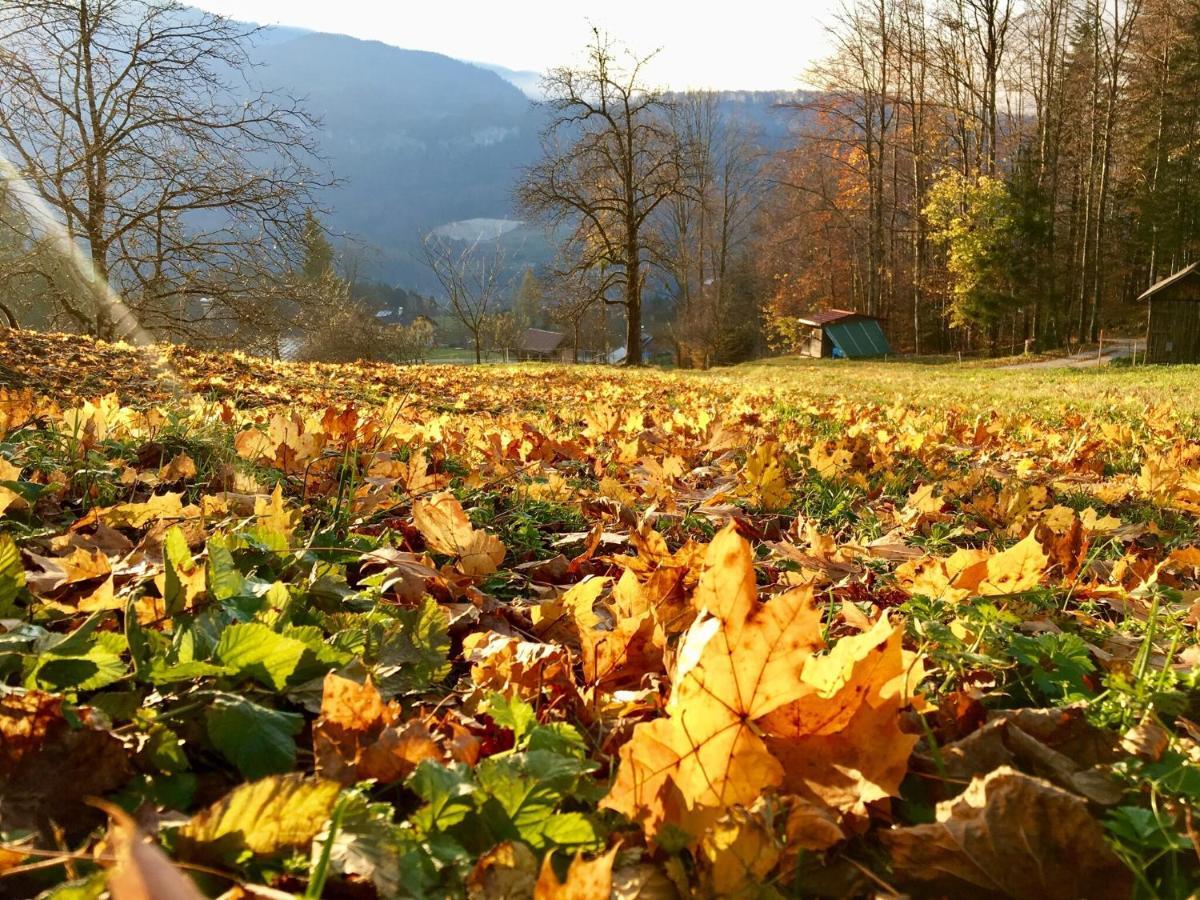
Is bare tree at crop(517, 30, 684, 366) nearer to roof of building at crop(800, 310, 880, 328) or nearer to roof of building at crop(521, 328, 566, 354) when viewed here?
roof of building at crop(800, 310, 880, 328)

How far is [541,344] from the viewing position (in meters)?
77.1

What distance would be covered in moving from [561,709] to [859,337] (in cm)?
3590

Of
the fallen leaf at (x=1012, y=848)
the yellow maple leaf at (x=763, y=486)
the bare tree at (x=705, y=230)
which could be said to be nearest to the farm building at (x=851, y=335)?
the bare tree at (x=705, y=230)

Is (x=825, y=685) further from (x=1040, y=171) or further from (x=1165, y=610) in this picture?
(x=1040, y=171)

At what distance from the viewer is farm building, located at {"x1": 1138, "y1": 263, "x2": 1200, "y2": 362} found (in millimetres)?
22234

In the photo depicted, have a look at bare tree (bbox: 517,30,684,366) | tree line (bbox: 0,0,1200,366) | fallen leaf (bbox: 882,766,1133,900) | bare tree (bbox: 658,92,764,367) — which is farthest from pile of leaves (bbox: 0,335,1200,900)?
bare tree (bbox: 658,92,764,367)

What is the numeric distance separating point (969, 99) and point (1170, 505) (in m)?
35.5

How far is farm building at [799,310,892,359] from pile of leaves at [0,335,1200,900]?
3412cm

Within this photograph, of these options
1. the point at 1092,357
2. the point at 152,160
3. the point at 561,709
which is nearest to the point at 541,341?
the point at 1092,357

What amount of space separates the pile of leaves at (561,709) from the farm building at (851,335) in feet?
112

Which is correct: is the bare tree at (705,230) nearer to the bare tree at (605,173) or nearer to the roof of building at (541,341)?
the bare tree at (605,173)

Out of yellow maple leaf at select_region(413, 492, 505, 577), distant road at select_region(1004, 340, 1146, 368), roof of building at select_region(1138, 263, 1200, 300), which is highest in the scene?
roof of building at select_region(1138, 263, 1200, 300)

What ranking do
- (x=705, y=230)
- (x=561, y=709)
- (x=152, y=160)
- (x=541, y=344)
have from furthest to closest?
1. (x=541, y=344)
2. (x=705, y=230)
3. (x=152, y=160)
4. (x=561, y=709)

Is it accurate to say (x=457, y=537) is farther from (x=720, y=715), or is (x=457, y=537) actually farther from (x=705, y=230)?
(x=705, y=230)
